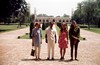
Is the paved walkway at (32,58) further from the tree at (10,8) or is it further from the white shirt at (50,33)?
the tree at (10,8)

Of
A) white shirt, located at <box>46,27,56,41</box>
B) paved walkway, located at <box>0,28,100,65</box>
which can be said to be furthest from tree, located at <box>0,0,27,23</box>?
white shirt, located at <box>46,27,56,41</box>

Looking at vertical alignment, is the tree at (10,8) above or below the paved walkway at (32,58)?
above

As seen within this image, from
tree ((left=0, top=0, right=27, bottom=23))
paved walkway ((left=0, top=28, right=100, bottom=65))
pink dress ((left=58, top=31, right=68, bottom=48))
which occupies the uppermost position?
tree ((left=0, top=0, right=27, bottom=23))

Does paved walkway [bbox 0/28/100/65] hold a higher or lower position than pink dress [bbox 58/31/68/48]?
lower

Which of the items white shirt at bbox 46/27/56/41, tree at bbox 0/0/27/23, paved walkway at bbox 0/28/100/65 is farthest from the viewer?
tree at bbox 0/0/27/23

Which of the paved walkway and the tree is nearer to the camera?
the paved walkway

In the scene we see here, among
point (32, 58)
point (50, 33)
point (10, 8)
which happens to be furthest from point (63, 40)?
point (10, 8)

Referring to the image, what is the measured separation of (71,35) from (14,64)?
335 centimetres

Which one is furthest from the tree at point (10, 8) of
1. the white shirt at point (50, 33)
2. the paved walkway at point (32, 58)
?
the white shirt at point (50, 33)

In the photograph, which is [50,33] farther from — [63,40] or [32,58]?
[32,58]

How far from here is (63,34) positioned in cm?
1423

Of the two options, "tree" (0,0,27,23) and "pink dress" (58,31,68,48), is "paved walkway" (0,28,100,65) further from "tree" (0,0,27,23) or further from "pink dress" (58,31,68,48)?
"tree" (0,0,27,23)

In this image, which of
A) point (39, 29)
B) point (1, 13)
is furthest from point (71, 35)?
point (1, 13)

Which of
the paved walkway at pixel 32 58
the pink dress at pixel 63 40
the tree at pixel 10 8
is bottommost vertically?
the paved walkway at pixel 32 58
